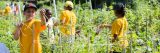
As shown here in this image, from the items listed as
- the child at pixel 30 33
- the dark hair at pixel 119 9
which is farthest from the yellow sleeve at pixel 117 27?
the child at pixel 30 33

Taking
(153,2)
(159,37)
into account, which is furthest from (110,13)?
(159,37)

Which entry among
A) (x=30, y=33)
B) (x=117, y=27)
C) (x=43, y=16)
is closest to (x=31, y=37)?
(x=30, y=33)

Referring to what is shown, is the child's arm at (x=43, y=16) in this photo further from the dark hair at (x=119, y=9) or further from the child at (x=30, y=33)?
the dark hair at (x=119, y=9)

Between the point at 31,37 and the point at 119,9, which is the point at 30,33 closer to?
the point at 31,37

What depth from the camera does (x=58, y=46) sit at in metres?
5.07

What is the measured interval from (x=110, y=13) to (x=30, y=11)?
473cm

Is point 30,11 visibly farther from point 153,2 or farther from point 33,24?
point 153,2

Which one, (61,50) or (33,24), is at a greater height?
(33,24)

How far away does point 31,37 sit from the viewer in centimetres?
461

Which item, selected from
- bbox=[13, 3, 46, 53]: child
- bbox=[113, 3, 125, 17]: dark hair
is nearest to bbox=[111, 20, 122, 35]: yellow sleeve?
bbox=[113, 3, 125, 17]: dark hair

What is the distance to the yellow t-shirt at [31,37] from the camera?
4.59 metres

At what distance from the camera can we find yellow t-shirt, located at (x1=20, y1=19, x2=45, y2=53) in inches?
181

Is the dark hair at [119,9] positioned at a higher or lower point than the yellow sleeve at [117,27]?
higher

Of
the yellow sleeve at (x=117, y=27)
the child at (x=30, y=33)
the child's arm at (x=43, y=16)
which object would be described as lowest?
the yellow sleeve at (x=117, y=27)
